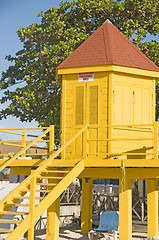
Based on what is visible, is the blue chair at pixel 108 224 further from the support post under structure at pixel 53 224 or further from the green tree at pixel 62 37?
the green tree at pixel 62 37

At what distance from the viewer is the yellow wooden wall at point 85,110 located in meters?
15.3

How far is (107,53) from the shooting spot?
52.1 feet

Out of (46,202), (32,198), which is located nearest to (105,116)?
(46,202)

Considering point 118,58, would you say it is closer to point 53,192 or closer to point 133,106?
point 133,106

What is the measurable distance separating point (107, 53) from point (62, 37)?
1200cm

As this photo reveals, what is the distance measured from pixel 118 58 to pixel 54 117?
1121 centimetres

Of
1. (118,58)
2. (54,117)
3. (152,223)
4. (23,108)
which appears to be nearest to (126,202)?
(152,223)

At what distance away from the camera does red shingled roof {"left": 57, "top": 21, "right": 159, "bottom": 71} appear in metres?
15.6

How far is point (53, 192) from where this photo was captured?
40.2 ft

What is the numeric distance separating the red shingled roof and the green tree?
879 cm

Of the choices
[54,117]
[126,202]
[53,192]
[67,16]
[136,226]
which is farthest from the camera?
[67,16]

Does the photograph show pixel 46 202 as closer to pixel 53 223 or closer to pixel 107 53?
pixel 53 223

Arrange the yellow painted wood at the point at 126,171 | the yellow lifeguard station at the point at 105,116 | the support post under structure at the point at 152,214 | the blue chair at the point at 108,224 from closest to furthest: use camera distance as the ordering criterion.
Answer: the yellow painted wood at the point at 126,171
the yellow lifeguard station at the point at 105,116
the support post under structure at the point at 152,214
the blue chair at the point at 108,224

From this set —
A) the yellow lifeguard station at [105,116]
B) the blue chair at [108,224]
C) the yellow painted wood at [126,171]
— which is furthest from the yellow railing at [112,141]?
the blue chair at [108,224]
